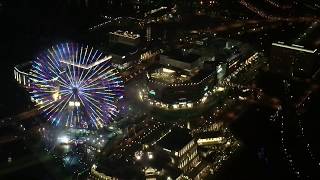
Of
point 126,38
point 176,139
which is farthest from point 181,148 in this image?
point 126,38

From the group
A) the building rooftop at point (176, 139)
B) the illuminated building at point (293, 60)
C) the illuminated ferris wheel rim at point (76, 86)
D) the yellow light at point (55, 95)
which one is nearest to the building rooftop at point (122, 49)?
the illuminated ferris wheel rim at point (76, 86)

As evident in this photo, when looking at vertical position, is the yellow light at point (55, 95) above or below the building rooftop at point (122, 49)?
below

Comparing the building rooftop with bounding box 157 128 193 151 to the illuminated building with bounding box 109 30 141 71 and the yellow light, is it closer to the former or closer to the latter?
the yellow light

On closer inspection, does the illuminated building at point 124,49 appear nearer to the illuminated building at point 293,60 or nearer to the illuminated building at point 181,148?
the illuminated building at point 181,148

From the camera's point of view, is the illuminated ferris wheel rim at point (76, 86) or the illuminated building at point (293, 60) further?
the illuminated building at point (293, 60)

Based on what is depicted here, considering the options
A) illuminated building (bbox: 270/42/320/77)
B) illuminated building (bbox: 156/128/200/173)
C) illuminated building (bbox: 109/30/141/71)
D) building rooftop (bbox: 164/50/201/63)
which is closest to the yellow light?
illuminated building (bbox: 109/30/141/71)

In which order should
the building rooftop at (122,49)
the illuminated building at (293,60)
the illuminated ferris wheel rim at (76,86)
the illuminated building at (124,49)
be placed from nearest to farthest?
1. the illuminated ferris wheel rim at (76,86)
2. the illuminated building at (124,49)
3. the building rooftop at (122,49)
4. the illuminated building at (293,60)

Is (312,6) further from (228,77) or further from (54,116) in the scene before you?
(54,116)

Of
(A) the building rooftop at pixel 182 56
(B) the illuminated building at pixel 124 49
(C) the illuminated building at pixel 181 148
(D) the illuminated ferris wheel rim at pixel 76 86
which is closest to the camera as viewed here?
(C) the illuminated building at pixel 181 148
